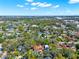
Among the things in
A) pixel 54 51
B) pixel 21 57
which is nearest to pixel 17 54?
pixel 21 57

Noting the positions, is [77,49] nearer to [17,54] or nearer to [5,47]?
[17,54]

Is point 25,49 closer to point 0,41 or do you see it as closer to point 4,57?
point 4,57

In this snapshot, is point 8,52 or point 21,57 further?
point 8,52

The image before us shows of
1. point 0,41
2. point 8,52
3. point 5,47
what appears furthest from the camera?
point 0,41

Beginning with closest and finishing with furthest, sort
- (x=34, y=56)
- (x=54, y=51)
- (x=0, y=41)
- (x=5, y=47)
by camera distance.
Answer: (x=34, y=56) < (x=54, y=51) < (x=5, y=47) < (x=0, y=41)

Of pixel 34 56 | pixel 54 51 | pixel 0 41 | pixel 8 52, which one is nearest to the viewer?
pixel 34 56

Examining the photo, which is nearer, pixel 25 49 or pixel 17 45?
pixel 25 49

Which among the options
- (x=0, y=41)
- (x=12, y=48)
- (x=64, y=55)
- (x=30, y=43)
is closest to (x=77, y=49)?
(x=64, y=55)

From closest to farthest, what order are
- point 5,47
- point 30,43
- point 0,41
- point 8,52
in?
point 8,52 → point 5,47 → point 30,43 → point 0,41
